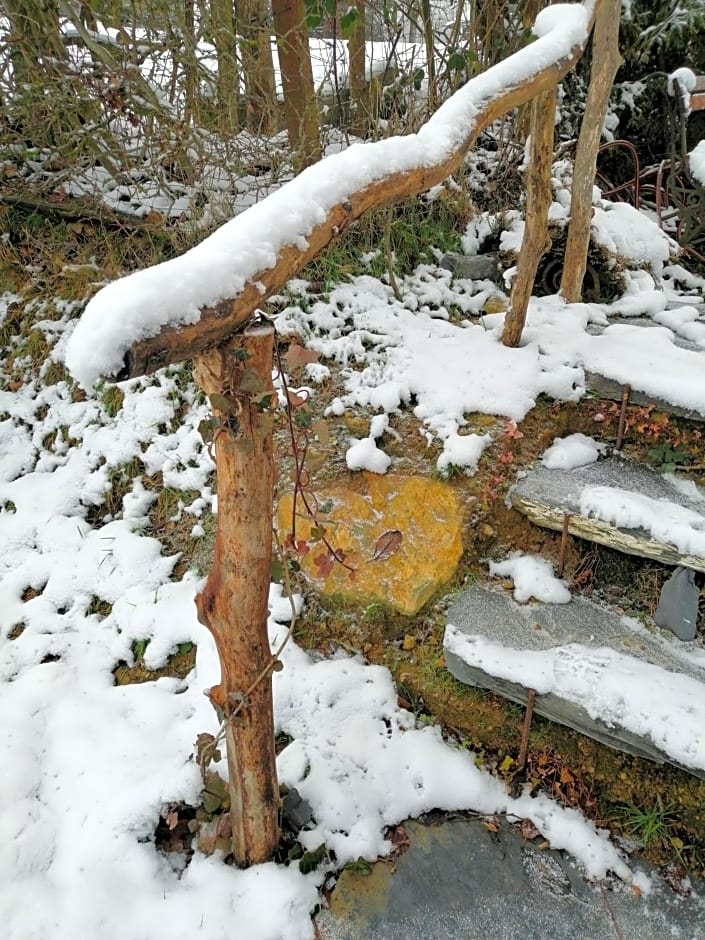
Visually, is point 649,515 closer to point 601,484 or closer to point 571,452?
point 601,484

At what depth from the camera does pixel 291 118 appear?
3.78 meters

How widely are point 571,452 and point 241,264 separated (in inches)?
72.3

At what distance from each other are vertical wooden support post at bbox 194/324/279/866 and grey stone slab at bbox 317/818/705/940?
0.32 m

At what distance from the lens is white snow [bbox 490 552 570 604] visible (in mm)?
2172

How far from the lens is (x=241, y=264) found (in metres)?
1.02

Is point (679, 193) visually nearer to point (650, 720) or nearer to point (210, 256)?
point (650, 720)

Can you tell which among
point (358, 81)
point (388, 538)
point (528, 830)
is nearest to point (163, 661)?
point (388, 538)

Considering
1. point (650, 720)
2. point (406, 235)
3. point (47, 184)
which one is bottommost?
point (650, 720)

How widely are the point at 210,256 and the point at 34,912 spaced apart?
1.75m

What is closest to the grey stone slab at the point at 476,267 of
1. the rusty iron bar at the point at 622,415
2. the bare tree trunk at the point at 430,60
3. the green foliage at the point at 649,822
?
the bare tree trunk at the point at 430,60

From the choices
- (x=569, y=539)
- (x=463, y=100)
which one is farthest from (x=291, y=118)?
(x=569, y=539)

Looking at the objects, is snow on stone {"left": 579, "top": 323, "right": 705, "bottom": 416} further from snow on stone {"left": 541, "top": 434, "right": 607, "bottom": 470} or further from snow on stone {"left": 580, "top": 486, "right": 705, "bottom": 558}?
snow on stone {"left": 580, "top": 486, "right": 705, "bottom": 558}

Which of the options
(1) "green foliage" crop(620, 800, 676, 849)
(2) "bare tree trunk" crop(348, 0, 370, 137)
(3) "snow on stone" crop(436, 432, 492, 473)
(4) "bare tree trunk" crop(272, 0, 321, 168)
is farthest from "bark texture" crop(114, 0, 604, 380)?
(2) "bare tree trunk" crop(348, 0, 370, 137)

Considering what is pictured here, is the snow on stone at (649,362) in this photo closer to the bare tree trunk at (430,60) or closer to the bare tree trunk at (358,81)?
the bare tree trunk at (430,60)
